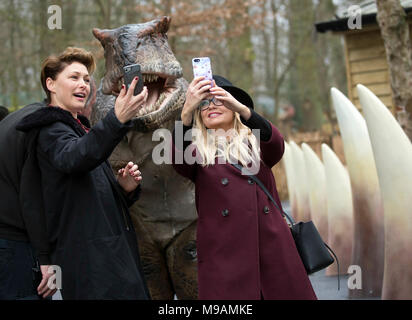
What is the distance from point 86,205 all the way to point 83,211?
0.03 metres

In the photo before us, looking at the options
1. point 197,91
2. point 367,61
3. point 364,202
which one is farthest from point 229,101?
point 367,61

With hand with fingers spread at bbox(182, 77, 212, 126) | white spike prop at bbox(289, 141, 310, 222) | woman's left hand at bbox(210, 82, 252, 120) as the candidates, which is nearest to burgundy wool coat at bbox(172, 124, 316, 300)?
woman's left hand at bbox(210, 82, 252, 120)

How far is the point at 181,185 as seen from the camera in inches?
137

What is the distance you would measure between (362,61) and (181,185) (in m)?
9.15

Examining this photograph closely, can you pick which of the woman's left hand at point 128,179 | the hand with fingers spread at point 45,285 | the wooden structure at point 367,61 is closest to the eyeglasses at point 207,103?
the woman's left hand at point 128,179

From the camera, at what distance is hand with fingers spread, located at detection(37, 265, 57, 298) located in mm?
2498

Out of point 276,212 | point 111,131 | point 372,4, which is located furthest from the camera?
point 372,4

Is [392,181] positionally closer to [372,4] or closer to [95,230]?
[95,230]

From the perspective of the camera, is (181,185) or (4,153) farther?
(181,185)

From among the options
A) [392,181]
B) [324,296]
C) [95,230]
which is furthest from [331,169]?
[95,230]

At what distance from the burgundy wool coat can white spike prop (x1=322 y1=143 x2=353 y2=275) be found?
11.4 ft

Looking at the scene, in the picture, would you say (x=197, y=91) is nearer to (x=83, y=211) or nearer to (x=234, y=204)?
(x=234, y=204)

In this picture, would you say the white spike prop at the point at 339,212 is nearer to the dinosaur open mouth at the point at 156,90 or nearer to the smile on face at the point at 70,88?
the dinosaur open mouth at the point at 156,90

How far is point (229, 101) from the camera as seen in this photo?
111 inches
